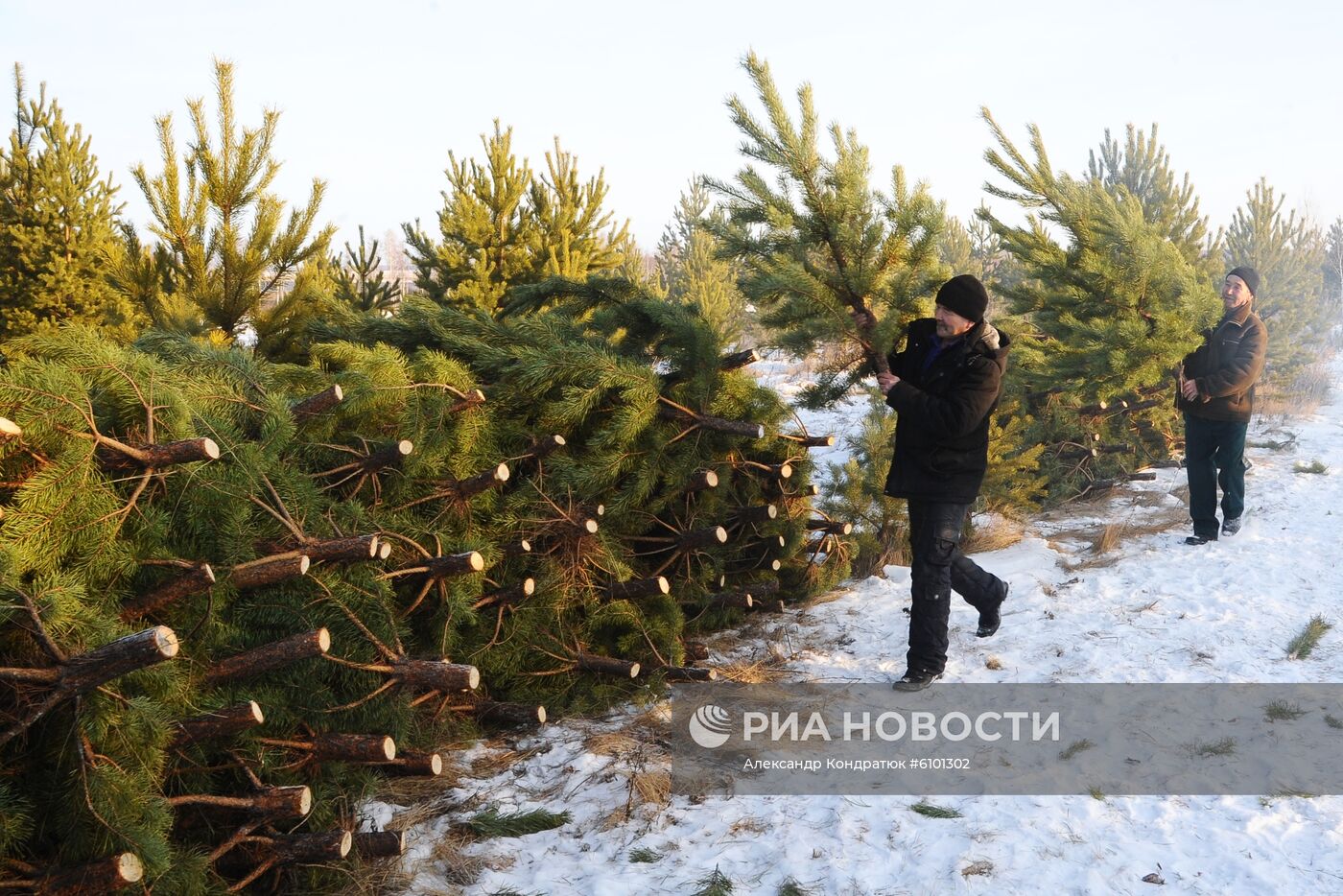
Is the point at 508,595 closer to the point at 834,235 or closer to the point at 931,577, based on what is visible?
the point at 931,577

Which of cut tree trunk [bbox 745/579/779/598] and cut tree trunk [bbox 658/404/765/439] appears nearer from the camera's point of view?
cut tree trunk [bbox 658/404/765/439]

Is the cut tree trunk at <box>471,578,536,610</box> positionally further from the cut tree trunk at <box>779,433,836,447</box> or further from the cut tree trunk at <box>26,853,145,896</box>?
A: the cut tree trunk at <box>779,433,836,447</box>

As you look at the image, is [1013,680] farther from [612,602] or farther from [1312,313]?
[1312,313]

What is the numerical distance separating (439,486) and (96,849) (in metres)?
2.18

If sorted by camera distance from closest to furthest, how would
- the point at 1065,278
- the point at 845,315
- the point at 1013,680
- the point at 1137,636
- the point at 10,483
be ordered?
the point at 10,483 < the point at 1013,680 < the point at 1137,636 < the point at 845,315 < the point at 1065,278

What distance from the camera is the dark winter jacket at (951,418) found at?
14.5 ft

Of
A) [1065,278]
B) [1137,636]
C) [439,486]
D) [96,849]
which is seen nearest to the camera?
[96,849]

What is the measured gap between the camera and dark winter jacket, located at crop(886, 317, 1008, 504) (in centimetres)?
443

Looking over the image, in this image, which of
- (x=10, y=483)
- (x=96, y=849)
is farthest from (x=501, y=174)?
(x=96, y=849)

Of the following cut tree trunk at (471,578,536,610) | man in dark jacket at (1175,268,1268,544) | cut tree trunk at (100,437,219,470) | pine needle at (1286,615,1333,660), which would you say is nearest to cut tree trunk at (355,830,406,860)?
cut tree trunk at (471,578,536,610)

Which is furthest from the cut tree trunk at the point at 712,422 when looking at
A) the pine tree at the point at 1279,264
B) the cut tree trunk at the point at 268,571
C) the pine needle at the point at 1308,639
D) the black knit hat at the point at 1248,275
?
the pine tree at the point at 1279,264

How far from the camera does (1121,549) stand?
7137 millimetres

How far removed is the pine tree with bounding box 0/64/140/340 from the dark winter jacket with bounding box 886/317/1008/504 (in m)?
10.3

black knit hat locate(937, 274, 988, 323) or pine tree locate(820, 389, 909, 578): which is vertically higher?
black knit hat locate(937, 274, 988, 323)
